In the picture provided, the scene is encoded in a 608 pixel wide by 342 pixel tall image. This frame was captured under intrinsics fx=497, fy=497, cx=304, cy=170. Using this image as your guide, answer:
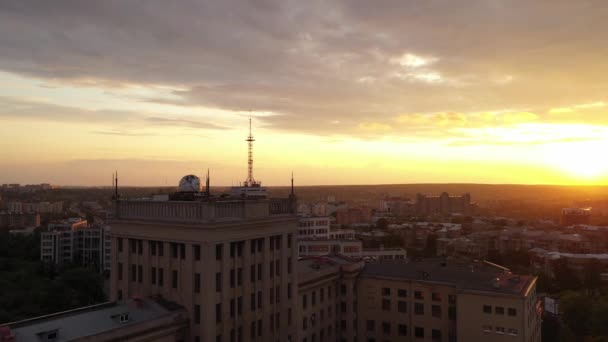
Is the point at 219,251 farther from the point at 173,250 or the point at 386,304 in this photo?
the point at 386,304

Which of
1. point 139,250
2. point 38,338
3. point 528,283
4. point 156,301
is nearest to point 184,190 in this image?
point 139,250

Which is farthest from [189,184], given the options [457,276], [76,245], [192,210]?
[76,245]

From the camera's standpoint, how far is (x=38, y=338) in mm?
30281

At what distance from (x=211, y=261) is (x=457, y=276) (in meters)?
37.4

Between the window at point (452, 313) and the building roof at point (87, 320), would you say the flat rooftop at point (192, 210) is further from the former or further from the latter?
the window at point (452, 313)

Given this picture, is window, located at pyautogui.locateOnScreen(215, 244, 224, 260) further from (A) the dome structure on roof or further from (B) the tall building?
(A) the dome structure on roof

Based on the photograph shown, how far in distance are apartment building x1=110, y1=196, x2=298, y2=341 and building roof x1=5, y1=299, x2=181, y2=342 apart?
2.16 metres

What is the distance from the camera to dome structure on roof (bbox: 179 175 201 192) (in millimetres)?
43125

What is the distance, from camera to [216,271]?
1468 inches

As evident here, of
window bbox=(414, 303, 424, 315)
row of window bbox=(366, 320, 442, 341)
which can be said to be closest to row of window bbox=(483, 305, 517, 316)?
row of window bbox=(366, 320, 442, 341)

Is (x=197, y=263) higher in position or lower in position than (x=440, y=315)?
higher

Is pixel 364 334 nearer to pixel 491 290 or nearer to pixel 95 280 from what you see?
pixel 491 290

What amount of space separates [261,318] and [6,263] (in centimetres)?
12599

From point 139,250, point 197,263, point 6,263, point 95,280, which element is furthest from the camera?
point 6,263
